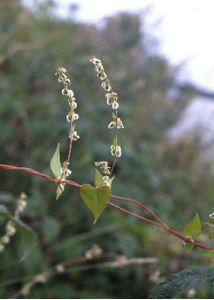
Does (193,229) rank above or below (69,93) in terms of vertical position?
below

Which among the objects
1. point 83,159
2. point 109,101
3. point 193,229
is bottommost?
point 193,229

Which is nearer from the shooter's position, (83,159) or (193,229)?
(193,229)

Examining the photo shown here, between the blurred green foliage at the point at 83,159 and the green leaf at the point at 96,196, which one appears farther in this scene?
the blurred green foliage at the point at 83,159

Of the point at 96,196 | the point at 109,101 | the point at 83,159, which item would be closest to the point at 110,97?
the point at 109,101

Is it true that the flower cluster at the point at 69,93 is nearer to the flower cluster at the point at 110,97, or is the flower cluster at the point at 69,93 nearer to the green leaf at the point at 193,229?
the flower cluster at the point at 110,97

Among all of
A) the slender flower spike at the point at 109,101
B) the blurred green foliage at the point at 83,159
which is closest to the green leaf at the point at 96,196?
the slender flower spike at the point at 109,101

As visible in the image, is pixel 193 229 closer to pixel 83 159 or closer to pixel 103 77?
pixel 103 77
